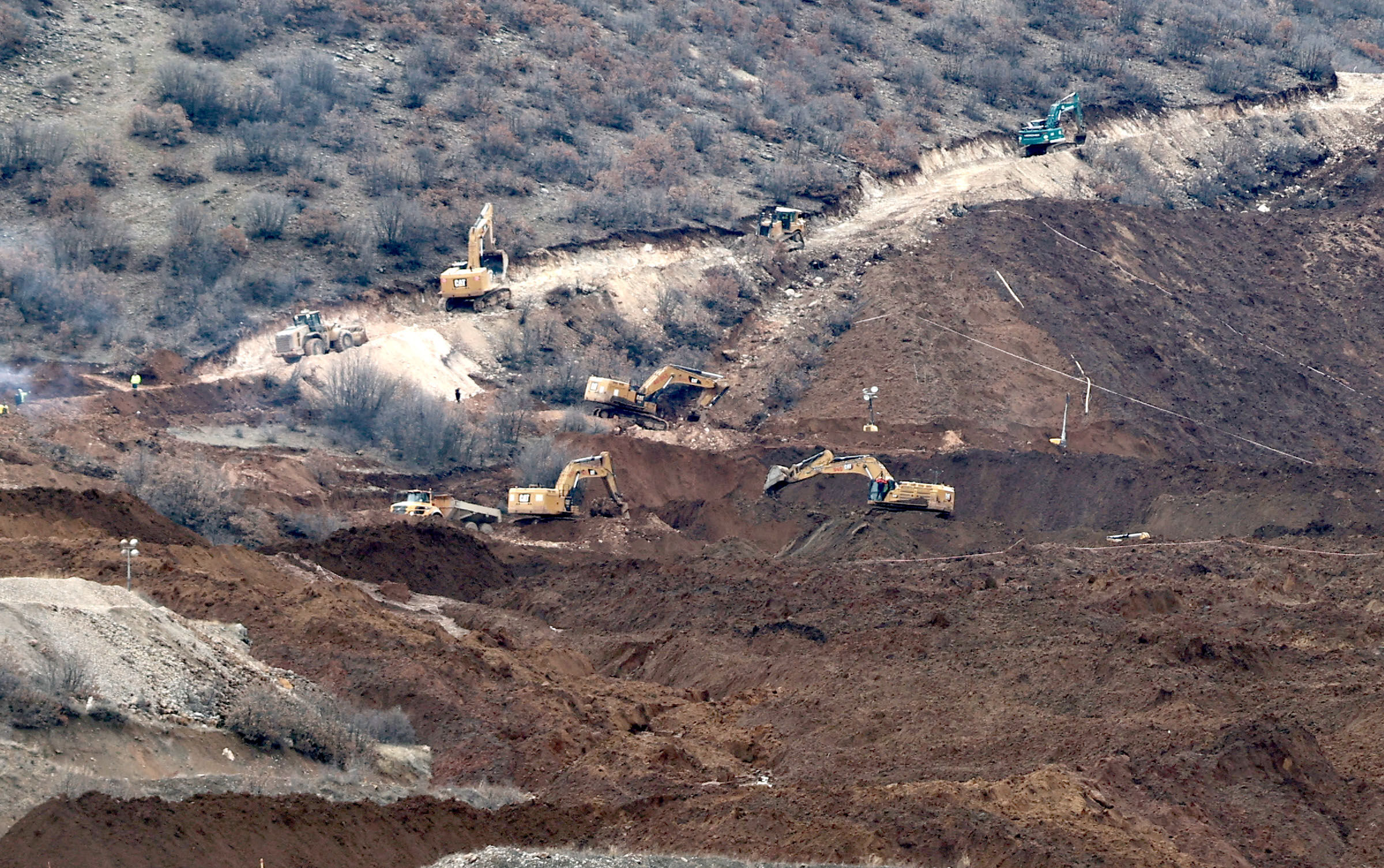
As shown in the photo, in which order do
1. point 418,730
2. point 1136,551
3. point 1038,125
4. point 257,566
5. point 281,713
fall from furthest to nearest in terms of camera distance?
point 1038,125 < point 1136,551 < point 257,566 < point 418,730 < point 281,713

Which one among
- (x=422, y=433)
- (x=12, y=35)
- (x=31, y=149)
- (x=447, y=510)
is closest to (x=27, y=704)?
(x=447, y=510)

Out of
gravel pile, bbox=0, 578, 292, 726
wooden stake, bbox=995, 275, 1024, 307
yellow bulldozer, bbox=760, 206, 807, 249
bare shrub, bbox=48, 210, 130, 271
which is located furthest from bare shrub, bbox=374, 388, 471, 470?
gravel pile, bbox=0, 578, 292, 726

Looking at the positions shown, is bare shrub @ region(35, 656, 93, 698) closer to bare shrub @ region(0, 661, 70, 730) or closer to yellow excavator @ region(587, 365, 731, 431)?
bare shrub @ region(0, 661, 70, 730)

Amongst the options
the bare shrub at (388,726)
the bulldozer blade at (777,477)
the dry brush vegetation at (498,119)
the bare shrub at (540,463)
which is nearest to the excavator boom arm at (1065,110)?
the dry brush vegetation at (498,119)

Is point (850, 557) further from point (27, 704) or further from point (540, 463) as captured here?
point (27, 704)

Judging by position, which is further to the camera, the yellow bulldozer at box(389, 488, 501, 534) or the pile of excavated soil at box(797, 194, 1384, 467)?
the pile of excavated soil at box(797, 194, 1384, 467)

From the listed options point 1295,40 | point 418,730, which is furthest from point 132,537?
point 1295,40

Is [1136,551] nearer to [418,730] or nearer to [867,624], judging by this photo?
[867,624]
